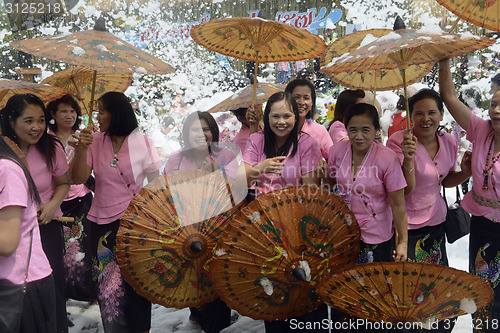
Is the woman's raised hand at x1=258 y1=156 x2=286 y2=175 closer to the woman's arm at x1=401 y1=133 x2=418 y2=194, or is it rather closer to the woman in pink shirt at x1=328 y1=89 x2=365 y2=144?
the woman's arm at x1=401 y1=133 x2=418 y2=194

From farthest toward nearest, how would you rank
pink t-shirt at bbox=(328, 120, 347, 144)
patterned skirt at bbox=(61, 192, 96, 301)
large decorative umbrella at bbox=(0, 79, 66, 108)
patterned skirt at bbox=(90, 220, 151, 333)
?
patterned skirt at bbox=(61, 192, 96, 301) → pink t-shirt at bbox=(328, 120, 347, 144) → patterned skirt at bbox=(90, 220, 151, 333) → large decorative umbrella at bbox=(0, 79, 66, 108)

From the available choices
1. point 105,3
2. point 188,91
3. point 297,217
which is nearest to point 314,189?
point 297,217

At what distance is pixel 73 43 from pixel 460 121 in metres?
2.46

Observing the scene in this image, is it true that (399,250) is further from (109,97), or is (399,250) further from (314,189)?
(109,97)

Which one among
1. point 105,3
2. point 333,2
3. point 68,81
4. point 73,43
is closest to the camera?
point 73,43

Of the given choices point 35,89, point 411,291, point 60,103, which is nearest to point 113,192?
point 35,89

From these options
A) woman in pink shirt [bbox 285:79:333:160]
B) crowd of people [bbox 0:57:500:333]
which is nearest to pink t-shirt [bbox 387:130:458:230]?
crowd of people [bbox 0:57:500:333]

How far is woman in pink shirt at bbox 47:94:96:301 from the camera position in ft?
12.2

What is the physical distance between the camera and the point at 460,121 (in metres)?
2.73

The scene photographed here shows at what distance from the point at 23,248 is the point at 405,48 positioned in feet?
6.56

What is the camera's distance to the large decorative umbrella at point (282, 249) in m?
2.28

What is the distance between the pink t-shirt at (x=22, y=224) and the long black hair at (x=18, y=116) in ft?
2.99

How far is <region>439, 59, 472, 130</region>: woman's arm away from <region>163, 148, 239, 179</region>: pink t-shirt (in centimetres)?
149

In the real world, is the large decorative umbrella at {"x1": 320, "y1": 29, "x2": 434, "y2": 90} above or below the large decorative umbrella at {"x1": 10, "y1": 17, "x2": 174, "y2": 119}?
below
